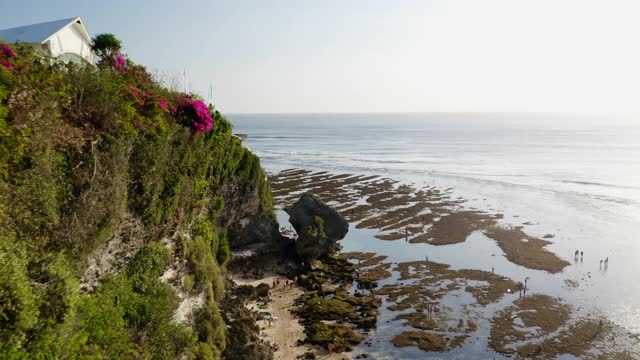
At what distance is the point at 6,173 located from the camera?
937 centimetres

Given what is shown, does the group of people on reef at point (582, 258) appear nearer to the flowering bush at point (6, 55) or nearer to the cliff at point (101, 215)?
the cliff at point (101, 215)

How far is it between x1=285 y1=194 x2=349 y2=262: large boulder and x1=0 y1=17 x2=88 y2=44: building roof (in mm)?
25279

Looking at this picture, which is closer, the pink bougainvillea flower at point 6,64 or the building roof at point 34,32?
the pink bougainvillea flower at point 6,64

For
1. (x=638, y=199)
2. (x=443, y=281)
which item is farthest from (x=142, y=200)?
(x=638, y=199)

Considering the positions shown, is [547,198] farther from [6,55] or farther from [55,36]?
[6,55]

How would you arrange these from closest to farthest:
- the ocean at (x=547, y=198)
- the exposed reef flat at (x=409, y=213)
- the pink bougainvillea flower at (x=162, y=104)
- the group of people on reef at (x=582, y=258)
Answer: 1. the pink bougainvillea flower at (x=162, y=104)
2. the ocean at (x=547, y=198)
3. the group of people on reef at (x=582, y=258)
4. the exposed reef flat at (x=409, y=213)

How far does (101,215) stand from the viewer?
1243cm

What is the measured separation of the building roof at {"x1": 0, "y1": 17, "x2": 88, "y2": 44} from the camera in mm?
21031

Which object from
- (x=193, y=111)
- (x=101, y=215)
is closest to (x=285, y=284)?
(x=193, y=111)

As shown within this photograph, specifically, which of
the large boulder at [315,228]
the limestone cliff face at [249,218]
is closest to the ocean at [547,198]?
the large boulder at [315,228]

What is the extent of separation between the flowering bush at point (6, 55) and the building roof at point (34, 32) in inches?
458

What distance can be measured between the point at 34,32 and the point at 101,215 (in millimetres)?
16165

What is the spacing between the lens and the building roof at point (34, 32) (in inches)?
828

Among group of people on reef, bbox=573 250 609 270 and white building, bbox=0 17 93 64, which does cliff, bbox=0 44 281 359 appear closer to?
white building, bbox=0 17 93 64
